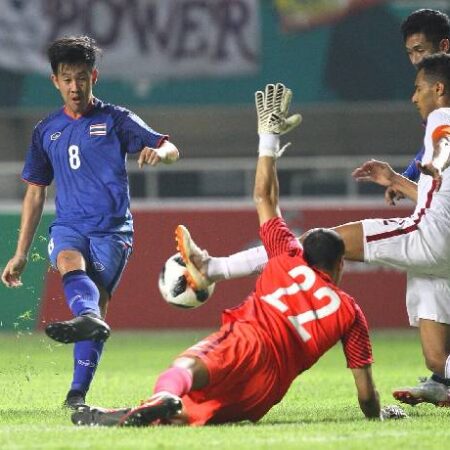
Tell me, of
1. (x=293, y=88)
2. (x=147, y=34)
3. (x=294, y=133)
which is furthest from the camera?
(x=294, y=133)

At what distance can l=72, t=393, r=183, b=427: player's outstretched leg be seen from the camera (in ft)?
20.6

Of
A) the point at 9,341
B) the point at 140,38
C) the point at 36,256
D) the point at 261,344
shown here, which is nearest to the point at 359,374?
the point at 261,344

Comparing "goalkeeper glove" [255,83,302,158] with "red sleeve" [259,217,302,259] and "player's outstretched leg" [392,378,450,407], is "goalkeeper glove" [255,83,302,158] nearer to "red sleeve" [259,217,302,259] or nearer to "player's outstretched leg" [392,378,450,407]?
"red sleeve" [259,217,302,259]

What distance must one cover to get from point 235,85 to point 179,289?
1194cm

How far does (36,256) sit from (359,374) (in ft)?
10.1

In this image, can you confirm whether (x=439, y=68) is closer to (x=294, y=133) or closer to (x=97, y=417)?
(x=97, y=417)

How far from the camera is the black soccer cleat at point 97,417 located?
6.76 metres

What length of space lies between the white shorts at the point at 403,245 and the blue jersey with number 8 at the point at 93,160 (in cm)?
130

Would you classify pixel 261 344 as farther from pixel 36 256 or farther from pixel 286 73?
pixel 286 73

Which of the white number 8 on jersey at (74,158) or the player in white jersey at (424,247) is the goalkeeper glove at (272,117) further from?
the white number 8 on jersey at (74,158)

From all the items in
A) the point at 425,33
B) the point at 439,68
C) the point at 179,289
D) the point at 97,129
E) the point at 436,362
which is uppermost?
the point at 425,33

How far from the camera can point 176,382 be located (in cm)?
642

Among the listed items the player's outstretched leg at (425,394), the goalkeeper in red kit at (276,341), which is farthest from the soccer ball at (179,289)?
the player's outstretched leg at (425,394)

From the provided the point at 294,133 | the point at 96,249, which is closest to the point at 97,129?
the point at 96,249
